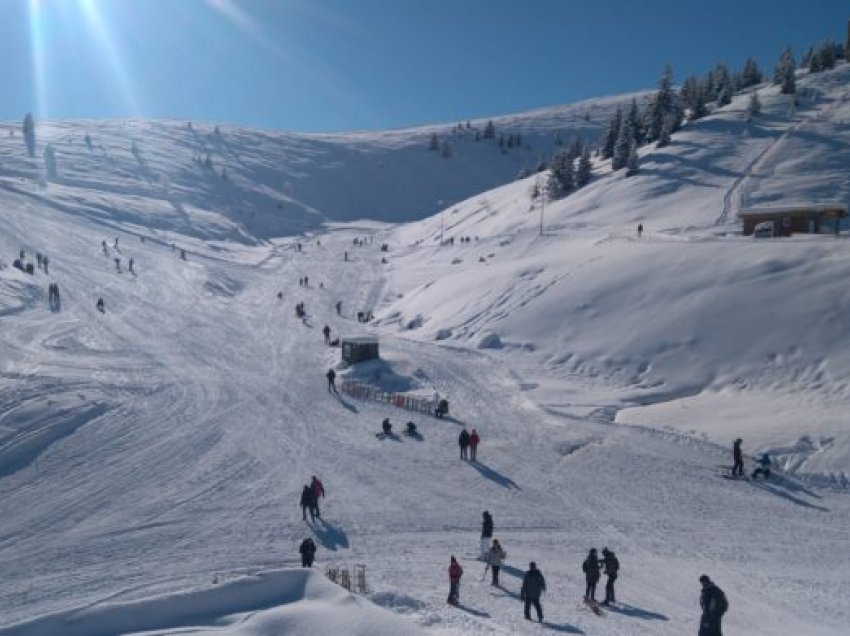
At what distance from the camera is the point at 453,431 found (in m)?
23.0

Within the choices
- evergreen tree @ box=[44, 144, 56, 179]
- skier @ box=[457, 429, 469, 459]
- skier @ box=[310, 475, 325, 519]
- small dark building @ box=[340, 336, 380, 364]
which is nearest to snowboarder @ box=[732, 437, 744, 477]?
skier @ box=[457, 429, 469, 459]

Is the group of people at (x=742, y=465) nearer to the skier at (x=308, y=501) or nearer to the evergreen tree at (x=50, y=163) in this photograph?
the skier at (x=308, y=501)

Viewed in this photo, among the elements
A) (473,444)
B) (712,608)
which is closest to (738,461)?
(473,444)

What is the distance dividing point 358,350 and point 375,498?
13.2 m

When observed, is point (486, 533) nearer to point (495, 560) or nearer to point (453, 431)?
point (495, 560)

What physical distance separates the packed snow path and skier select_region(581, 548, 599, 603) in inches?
16.7

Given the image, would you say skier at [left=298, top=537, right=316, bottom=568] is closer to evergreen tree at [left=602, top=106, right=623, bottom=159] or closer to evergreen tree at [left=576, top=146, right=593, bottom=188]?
evergreen tree at [left=576, top=146, right=593, bottom=188]

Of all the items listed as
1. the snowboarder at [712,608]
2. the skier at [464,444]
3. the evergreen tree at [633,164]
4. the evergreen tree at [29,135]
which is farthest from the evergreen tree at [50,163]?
the snowboarder at [712,608]

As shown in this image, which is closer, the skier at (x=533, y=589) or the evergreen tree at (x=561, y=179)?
the skier at (x=533, y=589)

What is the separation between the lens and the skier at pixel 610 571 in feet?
41.6

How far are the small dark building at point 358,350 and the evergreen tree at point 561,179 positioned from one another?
40.2 m

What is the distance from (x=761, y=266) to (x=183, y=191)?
298 ft

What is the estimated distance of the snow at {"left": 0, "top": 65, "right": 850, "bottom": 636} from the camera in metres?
12.9

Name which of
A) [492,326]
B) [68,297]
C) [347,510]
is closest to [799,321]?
[492,326]
